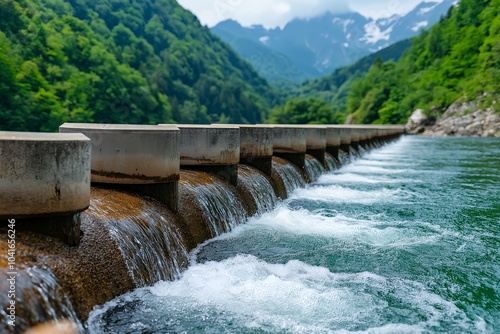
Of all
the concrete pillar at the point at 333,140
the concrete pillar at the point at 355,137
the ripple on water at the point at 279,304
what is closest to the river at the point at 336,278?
the ripple on water at the point at 279,304

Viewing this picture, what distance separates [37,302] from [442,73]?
4669 inches

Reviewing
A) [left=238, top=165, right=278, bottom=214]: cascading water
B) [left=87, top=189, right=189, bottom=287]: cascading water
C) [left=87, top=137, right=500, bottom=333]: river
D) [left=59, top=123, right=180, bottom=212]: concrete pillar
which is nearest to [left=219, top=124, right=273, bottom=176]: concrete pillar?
[left=238, top=165, right=278, bottom=214]: cascading water

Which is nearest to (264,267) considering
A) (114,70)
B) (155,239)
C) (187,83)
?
(155,239)

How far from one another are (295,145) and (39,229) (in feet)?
44.2

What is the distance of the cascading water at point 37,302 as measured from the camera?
16.1 ft

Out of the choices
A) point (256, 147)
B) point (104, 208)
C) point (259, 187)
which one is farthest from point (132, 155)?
point (256, 147)

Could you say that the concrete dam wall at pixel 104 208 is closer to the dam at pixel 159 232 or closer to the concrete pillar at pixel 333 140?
the dam at pixel 159 232

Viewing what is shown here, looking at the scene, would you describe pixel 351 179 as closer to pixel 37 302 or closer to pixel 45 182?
pixel 45 182

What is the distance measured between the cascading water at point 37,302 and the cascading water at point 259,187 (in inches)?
318

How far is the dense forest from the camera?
95625 mm

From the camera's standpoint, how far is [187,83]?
16038cm

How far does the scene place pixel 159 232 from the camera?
27.8ft

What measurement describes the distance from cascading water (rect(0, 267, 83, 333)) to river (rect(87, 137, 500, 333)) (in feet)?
1.57

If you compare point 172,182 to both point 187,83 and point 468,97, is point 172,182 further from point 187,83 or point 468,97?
point 187,83
